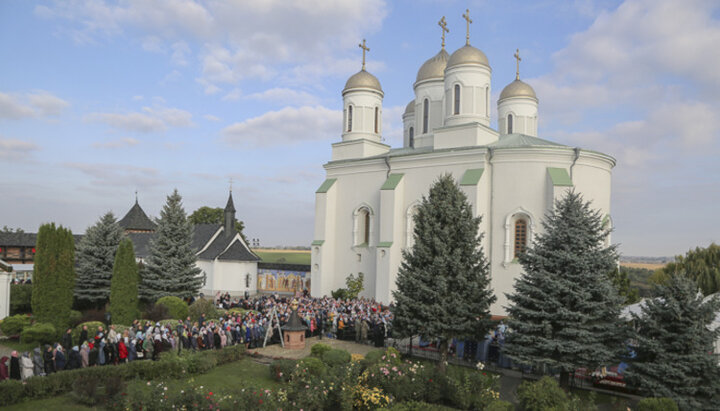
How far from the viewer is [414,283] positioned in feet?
50.3

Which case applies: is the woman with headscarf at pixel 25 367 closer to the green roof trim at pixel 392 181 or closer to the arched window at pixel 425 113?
the green roof trim at pixel 392 181

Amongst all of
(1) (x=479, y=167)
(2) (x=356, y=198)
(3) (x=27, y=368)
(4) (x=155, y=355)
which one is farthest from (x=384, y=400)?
(2) (x=356, y=198)

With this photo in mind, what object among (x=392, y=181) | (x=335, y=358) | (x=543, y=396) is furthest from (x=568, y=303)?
(x=392, y=181)

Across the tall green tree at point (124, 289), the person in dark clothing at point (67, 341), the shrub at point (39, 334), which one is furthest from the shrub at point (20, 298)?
the person in dark clothing at point (67, 341)

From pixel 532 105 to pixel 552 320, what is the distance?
22.7 meters

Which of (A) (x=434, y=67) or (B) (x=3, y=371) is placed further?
(A) (x=434, y=67)

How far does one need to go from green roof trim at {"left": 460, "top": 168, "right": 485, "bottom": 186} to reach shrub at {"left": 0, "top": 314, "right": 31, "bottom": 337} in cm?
2046

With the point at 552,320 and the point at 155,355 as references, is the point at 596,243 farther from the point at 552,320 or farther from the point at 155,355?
the point at 155,355

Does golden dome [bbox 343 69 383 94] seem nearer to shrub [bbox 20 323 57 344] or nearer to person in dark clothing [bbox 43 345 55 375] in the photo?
shrub [bbox 20 323 57 344]

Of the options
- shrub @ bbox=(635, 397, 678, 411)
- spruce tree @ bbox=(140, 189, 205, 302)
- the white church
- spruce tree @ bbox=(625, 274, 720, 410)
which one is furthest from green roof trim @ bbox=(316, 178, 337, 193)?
shrub @ bbox=(635, 397, 678, 411)

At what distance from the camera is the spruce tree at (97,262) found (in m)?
24.9

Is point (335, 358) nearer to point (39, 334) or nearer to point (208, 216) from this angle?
point (39, 334)

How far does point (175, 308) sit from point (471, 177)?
623 inches

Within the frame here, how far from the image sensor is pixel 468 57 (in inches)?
1102
